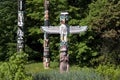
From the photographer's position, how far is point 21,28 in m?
15.4

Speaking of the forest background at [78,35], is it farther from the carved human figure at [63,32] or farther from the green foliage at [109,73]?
the green foliage at [109,73]

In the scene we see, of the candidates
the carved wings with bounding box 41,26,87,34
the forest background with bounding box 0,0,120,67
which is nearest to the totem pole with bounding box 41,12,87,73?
the carved wings with bounding box 41,26,87,34

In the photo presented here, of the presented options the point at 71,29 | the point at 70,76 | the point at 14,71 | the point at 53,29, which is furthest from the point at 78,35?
the point at 14,71

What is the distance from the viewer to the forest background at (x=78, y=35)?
21.5m

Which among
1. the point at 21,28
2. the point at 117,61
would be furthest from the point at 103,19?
the point at 21,28

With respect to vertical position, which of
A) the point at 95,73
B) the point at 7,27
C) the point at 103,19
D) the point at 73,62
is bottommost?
the point at 73,62

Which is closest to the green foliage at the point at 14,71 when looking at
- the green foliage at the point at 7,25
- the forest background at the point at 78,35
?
the forest background at the point at 78,35

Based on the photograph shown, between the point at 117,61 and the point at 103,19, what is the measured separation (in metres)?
2.69

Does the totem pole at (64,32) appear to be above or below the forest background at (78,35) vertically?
above

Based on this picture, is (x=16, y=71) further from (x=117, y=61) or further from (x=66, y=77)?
(x=117, y=61)

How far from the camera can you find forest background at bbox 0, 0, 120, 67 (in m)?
21.5

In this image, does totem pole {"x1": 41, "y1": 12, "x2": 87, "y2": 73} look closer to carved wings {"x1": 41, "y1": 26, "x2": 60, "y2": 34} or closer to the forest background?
carved wings {"x1": 41, "y1": 26, "x2": 60, "y2": 34}

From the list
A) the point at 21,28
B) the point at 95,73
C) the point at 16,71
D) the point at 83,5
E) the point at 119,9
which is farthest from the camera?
the point at 83,5

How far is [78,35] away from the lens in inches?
975
